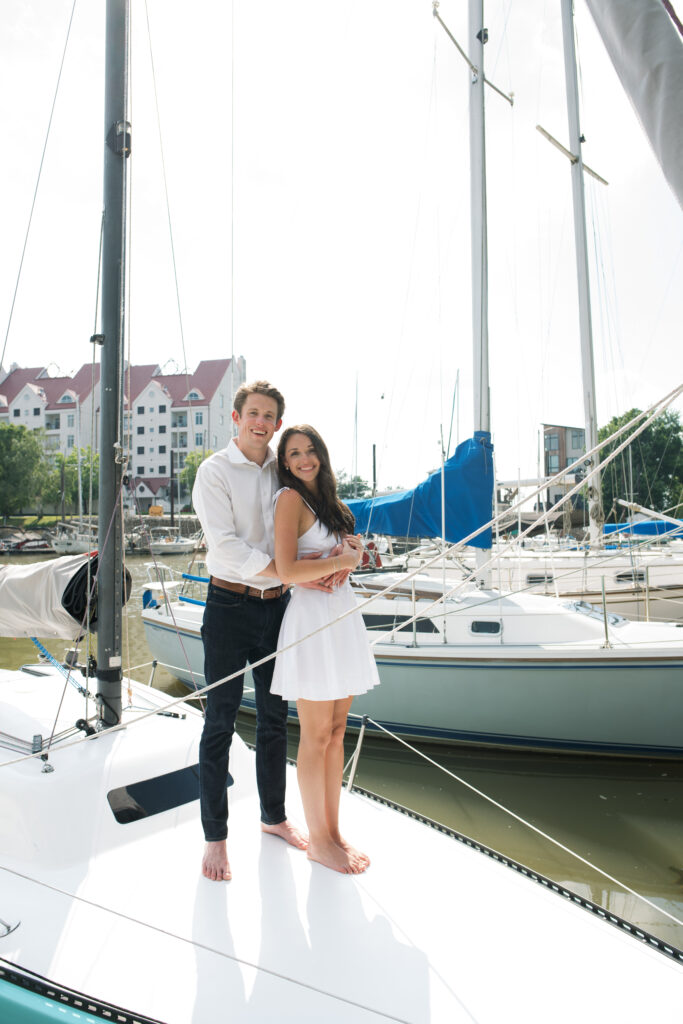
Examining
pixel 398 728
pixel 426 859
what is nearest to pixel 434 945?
pixel 426 859

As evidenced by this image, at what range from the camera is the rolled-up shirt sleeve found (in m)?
2.16

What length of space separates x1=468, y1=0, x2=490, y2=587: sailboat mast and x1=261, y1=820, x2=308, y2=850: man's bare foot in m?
4.97

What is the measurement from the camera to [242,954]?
1.72 meters

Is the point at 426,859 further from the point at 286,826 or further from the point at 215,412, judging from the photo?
the point at 215,412

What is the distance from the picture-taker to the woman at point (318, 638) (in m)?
2.16

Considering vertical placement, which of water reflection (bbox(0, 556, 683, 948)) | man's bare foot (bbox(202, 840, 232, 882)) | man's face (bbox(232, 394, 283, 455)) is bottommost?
water reflection (bbox(0, 556, 683, 948))

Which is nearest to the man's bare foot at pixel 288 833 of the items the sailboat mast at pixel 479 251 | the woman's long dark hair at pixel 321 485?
the woman's long dark hair at pixel 321 485

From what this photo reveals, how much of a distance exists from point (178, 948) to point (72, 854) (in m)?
0.64

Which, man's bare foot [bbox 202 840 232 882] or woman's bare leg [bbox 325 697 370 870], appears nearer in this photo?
man's bare foot [bbox 202 840 232 882]

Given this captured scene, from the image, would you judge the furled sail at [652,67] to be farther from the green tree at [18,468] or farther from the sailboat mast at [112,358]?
the green tree at [18,468]

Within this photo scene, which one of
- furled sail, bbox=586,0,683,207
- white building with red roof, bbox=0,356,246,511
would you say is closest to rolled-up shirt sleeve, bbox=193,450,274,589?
furled sail, bbox=586,0,683,207

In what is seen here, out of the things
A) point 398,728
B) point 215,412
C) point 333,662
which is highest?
point 215,412

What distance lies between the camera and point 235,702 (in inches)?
86.8

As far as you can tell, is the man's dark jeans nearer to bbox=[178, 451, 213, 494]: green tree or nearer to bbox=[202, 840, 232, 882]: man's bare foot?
bbox=[202, 840, 232, 882]: man's bare foot
